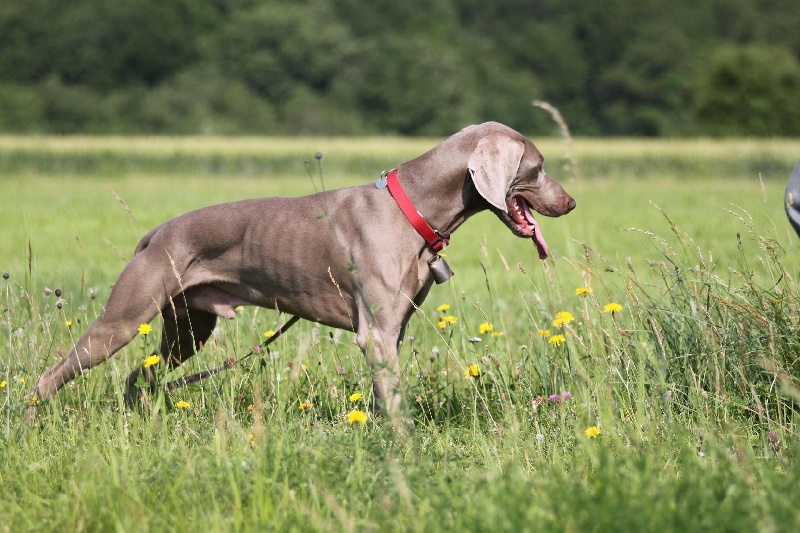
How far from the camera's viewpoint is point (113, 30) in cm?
5997

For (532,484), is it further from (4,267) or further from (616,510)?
(4,267)

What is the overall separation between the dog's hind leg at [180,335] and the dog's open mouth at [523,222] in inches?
62.8

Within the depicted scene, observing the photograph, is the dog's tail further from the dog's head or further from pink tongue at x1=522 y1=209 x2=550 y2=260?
pink tongue at x1=522 y1=209 x2=550 y2=260

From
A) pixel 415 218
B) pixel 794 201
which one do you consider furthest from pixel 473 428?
pixel 794 201

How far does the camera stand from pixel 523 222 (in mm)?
4168

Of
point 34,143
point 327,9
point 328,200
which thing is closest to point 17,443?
point 328,200

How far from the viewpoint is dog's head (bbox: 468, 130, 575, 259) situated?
13.0 ft

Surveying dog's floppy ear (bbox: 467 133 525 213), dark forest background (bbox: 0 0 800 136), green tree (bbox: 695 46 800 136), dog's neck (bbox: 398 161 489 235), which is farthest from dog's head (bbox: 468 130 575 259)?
dark forest background (bbox: 0 0 800 136)

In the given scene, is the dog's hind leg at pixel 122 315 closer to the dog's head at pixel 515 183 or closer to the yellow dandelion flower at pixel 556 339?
the dog's head at pixel 515 183

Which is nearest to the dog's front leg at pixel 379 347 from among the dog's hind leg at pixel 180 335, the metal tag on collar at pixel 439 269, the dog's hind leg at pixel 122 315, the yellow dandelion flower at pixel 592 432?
the metal tag on collar at pixel 439 269

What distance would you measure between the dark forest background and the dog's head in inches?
1865

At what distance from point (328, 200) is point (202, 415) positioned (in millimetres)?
1082

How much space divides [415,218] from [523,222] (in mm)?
497

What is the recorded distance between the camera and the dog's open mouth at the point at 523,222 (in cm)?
415
